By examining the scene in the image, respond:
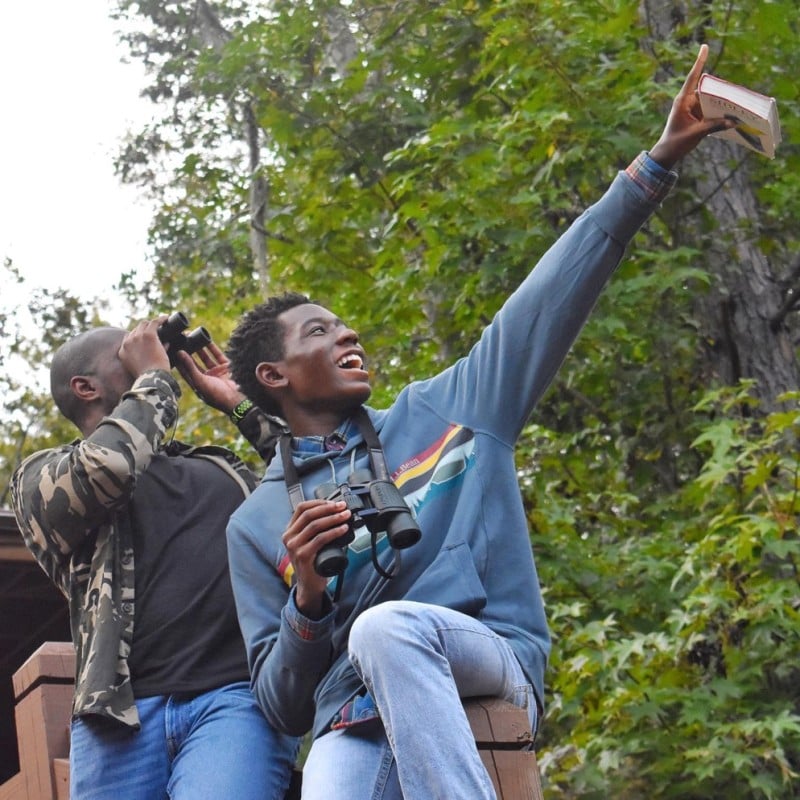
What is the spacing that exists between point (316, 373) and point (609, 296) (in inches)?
167

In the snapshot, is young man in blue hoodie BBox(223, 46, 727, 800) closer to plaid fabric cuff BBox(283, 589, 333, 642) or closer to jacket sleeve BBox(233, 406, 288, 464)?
plaid fabric cuff BBox(283, 589, 333, 642)

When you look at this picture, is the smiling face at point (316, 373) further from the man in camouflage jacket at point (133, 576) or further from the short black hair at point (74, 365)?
the short black hair at point (74, 365)

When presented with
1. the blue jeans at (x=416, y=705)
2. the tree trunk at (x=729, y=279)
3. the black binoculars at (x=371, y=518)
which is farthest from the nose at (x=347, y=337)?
the tree trunk at (x=729, y=279)

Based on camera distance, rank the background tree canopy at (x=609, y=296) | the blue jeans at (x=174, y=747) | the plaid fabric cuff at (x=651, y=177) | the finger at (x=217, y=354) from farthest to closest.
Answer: the background tree canopy at (x=609, y=296), the finger at (x=217, y=354), the blue jeans at (x=174, y=747), the plaid fabric cuff at (x=651, y=177)

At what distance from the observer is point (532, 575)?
2.77 metres

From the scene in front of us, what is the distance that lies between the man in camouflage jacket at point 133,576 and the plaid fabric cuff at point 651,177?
1.29 m

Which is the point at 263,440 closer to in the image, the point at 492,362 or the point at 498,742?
the point at 492,362

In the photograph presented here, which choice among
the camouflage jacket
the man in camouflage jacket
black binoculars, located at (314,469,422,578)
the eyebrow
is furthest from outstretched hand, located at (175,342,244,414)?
black binoculars, located at (314,469,422,578)

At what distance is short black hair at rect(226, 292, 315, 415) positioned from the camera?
339cm

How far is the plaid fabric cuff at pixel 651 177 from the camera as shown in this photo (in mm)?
2811

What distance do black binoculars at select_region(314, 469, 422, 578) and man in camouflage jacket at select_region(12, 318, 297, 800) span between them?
0.68m

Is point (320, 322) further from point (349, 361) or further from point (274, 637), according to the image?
point (274, 637)

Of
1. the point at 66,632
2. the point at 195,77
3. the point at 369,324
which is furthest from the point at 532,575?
the point at 195,77

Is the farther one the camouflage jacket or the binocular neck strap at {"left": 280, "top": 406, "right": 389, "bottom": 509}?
the camouflage jacket
